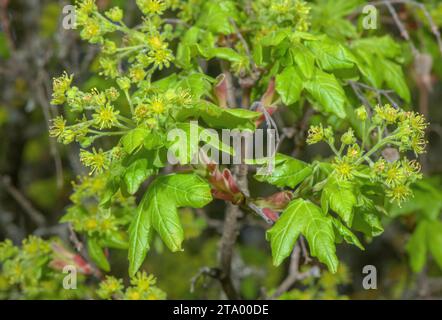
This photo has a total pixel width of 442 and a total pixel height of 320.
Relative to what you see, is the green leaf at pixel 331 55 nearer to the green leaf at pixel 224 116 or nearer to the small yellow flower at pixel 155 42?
the green leaf at pixel 224 116

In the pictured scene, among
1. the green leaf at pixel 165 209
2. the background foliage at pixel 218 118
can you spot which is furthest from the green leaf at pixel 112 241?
the green leaf at pixel 165 209

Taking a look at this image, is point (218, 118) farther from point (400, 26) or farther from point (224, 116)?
point (400, 26)

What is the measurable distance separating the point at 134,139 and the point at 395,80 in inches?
41.6

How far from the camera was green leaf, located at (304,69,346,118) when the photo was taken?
1951 mm

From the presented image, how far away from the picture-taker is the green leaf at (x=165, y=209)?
1.79 meters

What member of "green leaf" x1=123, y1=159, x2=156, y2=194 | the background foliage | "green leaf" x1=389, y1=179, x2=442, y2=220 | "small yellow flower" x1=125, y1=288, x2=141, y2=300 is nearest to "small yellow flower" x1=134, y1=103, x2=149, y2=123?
the background foliage

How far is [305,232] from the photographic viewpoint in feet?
5.82

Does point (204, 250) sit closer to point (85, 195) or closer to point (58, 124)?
point (85, 195)

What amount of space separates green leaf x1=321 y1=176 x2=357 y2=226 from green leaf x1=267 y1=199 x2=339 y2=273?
4 cm

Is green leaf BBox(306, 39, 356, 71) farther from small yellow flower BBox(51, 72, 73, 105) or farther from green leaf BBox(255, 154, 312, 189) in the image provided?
small yellow flower BBox(51, 72, 73, 105)

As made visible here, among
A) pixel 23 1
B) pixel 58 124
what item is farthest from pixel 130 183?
pixel 23 1

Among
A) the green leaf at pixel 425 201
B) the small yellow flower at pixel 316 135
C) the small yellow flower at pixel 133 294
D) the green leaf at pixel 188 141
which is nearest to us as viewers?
the green leaf at pixel 188 141

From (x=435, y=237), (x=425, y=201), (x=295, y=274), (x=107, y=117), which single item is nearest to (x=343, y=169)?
(x=107, y=117)

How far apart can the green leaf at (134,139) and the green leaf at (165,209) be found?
0.62ft
